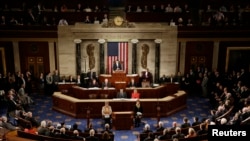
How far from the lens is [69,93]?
15.6m

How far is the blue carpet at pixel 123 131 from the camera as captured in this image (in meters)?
12.9

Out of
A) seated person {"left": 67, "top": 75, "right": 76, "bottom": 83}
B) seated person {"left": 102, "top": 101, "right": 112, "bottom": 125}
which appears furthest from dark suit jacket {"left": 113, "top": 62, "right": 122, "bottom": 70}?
seated person {"left": 102, "top": 101, "right": 112, "bottom": 125}

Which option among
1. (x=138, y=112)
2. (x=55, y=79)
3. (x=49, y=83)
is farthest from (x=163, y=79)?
(x=49, y=83)

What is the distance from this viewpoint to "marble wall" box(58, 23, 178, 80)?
56.3ft

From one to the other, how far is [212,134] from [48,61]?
12722 mm

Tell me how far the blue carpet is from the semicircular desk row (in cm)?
26

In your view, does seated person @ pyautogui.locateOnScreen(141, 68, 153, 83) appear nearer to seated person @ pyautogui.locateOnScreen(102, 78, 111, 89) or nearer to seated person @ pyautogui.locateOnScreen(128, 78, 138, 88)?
seated person @ pyautogui.locateOnScreen(128, 78, 138, 88)

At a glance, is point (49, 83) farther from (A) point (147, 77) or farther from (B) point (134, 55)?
(A) point (147, 77)

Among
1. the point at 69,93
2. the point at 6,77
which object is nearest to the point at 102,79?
the point at 69,93

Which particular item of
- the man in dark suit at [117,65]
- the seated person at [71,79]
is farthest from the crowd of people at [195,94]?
the man in dark suit at [117,65]

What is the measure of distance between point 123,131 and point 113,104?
1.55 m

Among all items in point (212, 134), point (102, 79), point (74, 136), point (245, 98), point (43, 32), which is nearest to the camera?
point (212, 134)

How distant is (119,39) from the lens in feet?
56.6

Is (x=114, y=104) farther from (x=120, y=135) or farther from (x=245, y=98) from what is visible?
(x=245, y=98)
